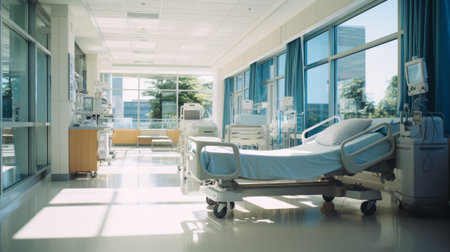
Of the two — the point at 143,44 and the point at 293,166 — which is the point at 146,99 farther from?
the point at 293,166

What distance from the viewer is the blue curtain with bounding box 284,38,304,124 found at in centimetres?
759

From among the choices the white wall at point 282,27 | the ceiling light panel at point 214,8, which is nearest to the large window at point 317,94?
the white wall at point 282,27

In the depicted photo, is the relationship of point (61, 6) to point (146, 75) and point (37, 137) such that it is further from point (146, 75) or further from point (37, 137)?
point (146, 75)

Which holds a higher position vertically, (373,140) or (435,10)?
(435,10)

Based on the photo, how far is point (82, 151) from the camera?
621 centimetres

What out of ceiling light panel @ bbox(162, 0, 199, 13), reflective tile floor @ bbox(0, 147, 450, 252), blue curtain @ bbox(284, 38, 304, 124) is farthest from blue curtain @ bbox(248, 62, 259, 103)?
reflective tile floor @ bbox(0, 147, 450, 252)

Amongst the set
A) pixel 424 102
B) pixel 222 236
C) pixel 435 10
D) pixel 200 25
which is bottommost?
pixel 222 236

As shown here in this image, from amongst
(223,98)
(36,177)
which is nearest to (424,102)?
(36,177)

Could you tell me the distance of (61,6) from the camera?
611cm

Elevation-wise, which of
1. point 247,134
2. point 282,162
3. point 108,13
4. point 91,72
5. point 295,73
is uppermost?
point 108,13

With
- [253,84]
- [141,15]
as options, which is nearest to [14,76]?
[141,15]

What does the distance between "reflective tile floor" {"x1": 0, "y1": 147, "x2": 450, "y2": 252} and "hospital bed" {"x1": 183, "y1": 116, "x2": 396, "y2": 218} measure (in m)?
0.23

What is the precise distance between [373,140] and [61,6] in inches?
208

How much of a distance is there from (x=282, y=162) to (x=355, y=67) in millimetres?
3288
